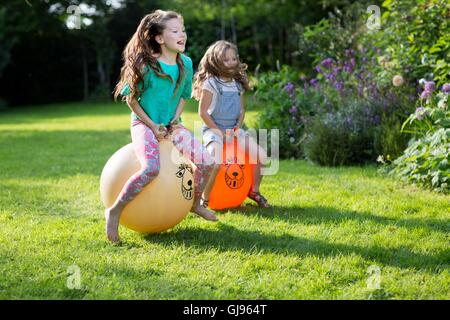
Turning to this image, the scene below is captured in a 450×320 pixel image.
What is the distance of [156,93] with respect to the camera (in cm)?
479

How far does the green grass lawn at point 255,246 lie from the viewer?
11.9 feet

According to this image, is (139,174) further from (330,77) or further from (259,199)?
(330,77)

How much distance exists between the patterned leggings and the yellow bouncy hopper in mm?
64

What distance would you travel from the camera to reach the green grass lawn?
3.62m

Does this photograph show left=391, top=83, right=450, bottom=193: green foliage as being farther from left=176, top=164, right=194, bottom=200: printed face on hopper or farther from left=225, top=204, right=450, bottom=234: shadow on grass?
left=176, top=164, right=194, bottom=200: printed face on hopper

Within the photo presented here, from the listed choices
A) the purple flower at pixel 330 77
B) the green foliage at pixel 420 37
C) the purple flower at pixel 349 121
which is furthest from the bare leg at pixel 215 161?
the purple flower at pixel 330 77

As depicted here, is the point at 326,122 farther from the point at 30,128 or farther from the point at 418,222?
the point at 30,128

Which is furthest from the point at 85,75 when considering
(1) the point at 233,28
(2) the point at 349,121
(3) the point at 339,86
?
(2) the point at 349,121

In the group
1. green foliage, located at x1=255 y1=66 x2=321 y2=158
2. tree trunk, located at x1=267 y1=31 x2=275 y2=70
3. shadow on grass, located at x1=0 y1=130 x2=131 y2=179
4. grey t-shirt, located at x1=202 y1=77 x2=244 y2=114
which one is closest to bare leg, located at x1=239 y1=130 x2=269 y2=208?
grey t-shirt, located at x1=202 y1=77 x2=244 y2=114

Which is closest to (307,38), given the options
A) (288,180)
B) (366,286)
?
(288,180)

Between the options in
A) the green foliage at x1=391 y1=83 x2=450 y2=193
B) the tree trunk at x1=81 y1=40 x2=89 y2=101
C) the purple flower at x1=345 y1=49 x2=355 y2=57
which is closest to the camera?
the green foliage at x1=391 y1=83 x2=450 y2=193

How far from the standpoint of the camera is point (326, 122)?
777 cm

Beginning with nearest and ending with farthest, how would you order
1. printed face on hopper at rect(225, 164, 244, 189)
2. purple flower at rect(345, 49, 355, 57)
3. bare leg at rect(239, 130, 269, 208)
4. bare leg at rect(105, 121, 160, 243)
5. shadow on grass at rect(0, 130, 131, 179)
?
bare leg at rect(105, 121, 160, 243)
printed face on hopper at rect(225, 164, 244, 189)
bare leg at rect(239, 130, 269, 208)
shadow on grass at rect(0, 130, 131, 179)
purple flower at rect(345, 49, 355, 57)

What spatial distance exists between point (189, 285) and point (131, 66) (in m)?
1.87
